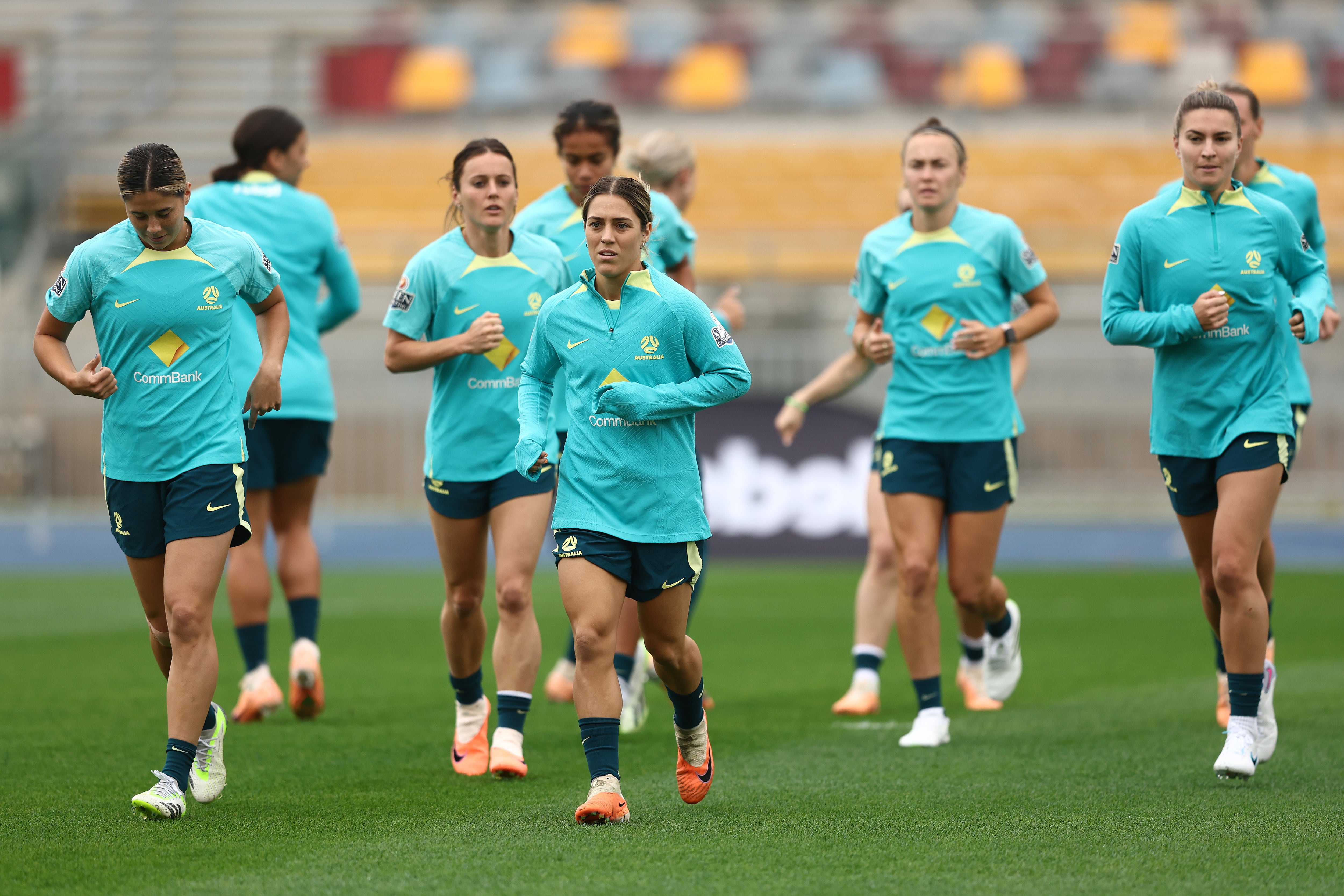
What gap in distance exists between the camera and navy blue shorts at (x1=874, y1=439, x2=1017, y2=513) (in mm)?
6719

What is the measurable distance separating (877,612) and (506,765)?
2510 millimetres

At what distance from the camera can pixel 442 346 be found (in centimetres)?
598

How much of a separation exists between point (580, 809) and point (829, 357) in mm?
11940

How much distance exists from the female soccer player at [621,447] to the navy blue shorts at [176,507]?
925 millimetres

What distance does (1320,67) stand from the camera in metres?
21.5

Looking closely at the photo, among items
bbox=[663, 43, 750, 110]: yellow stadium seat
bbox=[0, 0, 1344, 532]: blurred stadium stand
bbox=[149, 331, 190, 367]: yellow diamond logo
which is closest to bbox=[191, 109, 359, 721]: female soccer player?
bbox=[149, 331, 190, 367]: yellow diamond logo

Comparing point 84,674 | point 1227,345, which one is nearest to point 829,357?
point 84,674

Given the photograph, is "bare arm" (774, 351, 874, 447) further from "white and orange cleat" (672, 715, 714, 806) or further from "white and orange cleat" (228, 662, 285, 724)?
"white and orange cleat" (228, 662, 285, 724)

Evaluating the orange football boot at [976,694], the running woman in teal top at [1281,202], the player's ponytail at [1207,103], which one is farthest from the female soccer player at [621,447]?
the orange football boot at [976,694]

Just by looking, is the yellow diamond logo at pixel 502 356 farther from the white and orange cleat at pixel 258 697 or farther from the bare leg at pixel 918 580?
the white and orange cleat at pixel 258 697

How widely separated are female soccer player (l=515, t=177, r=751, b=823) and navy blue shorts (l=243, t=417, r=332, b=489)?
2460 mm

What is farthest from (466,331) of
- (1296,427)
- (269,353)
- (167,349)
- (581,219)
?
(1296,427)

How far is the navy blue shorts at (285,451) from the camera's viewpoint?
732 centimetres

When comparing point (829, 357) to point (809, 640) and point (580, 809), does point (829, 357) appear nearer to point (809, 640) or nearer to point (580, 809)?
point (809, 640)
